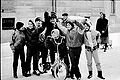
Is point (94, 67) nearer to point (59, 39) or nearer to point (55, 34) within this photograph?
point (59, 39)

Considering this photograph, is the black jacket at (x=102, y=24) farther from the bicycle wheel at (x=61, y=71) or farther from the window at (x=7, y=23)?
the window at (x=7, y=23)

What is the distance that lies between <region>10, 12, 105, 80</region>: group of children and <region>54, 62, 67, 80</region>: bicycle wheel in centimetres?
18

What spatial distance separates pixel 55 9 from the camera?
21609 mm

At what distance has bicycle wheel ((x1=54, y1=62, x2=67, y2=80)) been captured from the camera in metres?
8.97

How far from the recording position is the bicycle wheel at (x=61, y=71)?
8.97m

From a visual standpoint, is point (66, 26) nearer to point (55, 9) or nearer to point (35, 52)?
point (35, 52)

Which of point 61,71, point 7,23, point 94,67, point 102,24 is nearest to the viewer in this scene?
point 61,71

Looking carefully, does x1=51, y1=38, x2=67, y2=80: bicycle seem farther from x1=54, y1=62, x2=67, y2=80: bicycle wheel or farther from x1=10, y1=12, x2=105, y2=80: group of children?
x1=10, y1=12, x2=105, y2=80: group of children

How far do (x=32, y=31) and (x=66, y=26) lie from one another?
1.19 metres

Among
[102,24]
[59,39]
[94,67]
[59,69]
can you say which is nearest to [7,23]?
[102,24]

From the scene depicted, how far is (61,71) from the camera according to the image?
910cm

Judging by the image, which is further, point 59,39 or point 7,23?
point 7,23

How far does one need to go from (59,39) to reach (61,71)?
38.9 inches

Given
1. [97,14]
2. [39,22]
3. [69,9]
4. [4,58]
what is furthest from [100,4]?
[39,22]
